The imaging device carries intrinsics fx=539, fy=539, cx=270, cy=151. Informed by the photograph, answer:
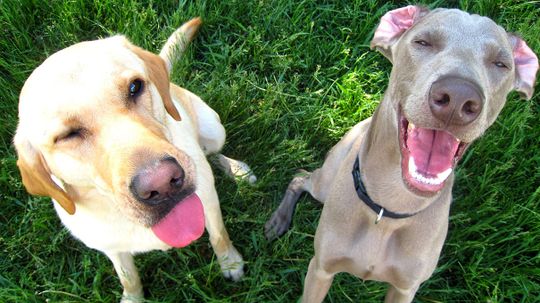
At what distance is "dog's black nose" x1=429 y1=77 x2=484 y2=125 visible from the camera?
1953 mm

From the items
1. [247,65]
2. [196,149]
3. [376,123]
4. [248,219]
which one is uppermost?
[376,123]

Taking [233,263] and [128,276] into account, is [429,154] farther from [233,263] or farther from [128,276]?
[128,276]

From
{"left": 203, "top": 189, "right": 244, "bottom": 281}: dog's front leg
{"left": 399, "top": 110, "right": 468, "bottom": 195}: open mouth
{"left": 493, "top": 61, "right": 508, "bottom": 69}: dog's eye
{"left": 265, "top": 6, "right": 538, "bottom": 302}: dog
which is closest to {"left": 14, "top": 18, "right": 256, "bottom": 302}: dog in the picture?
{"left": 203, "top": 189, "right": 244, "bottom": 281}: dog's front leg

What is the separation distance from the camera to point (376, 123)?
2.55 m

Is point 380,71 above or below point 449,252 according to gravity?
above

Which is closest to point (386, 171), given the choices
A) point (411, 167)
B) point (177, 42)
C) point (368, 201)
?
point (368, 201)

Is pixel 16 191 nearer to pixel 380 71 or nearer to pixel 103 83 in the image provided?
pixel 103 83

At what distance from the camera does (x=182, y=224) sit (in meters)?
2.56

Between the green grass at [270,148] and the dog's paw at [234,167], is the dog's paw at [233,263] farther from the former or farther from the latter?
the dog's paw at [234,167]

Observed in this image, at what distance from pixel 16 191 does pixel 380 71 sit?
280cm

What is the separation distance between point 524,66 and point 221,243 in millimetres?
1960

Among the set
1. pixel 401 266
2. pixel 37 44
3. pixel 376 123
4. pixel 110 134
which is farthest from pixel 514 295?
pixel 37 44

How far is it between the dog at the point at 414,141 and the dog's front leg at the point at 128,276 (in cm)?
109

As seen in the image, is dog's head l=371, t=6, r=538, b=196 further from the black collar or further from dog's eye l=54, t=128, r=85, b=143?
dog's eye l=54, t=128, r=85, b=143
